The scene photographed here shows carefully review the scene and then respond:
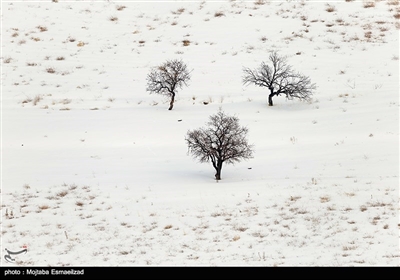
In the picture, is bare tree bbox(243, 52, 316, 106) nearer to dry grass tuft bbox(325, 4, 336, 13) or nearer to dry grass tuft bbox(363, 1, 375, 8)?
dry grass tuft bbox(325, 4, 336, 13)

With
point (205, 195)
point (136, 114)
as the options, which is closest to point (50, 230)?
point (205, 195)

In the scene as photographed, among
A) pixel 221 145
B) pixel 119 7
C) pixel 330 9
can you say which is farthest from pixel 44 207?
pixel 330 9

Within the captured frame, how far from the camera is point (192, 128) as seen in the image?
1827 cm

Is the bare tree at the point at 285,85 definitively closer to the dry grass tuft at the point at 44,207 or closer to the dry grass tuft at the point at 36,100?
the dry grass tuft at the point at 36,100

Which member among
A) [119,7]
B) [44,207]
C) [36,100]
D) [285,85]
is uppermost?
[119,7]

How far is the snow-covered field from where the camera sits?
9.22 m

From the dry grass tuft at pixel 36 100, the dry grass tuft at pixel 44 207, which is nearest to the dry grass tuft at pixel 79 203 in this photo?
the dry grass tuft at pixel 44 207

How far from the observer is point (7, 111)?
69.7ft

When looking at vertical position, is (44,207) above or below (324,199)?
below

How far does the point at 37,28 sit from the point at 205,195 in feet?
84.1

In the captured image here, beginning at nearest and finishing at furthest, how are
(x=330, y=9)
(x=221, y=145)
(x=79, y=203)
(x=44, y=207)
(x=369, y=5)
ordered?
1. (x=44, y=207)
2. (x=79, y=203)
3. (x=221, y=145)
4. (x=330, y=9)
5. (x=369, y=5)

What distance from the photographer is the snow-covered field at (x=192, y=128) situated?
922cm

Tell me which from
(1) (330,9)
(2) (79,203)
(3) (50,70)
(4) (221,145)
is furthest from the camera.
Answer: (1) (330,9)

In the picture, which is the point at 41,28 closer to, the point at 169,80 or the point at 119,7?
the point at 119,7
